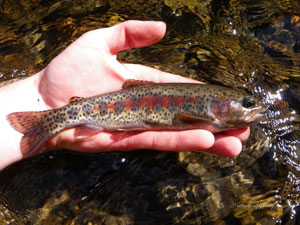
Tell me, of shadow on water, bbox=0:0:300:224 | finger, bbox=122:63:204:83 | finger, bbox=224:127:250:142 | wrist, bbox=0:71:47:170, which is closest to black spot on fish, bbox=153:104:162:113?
finger, bbox=122:63:204:83

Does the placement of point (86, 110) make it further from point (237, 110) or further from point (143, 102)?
point (237, 110)

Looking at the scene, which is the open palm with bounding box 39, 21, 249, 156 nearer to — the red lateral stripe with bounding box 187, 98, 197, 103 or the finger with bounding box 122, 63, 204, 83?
the finger with bounding box 122, 63, 204, 83

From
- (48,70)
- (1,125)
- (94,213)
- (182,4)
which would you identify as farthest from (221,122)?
(182,4)

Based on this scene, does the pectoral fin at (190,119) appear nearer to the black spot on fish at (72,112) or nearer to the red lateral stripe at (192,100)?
the red lateral stripe at (192,100)

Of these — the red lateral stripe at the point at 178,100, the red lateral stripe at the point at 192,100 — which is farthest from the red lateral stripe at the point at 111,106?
the red lateral stripe at the point at 192,100

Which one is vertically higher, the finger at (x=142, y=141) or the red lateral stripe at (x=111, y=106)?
the red lateral stripe at (x=111, y=106)

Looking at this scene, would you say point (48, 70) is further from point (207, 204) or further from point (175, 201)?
point (207, 204)
